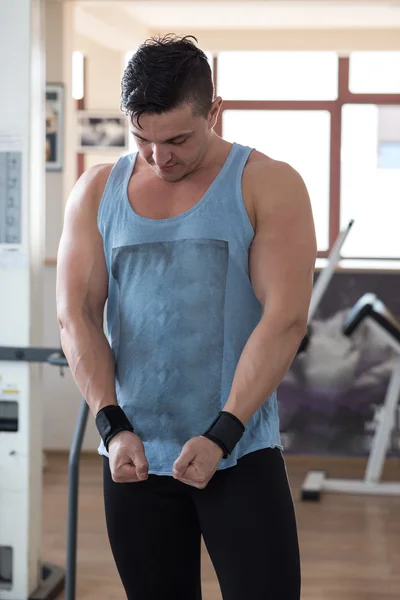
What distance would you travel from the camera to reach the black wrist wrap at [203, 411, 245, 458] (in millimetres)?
1174

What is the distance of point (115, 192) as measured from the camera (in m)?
1.28

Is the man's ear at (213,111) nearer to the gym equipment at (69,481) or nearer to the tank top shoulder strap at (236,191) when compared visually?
the tank top shoulder strap at (236,191)

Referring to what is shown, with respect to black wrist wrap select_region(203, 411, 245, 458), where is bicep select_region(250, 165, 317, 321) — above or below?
above

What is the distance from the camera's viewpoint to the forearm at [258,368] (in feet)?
3.93

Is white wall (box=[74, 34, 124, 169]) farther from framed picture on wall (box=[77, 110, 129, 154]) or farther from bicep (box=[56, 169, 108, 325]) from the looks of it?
bicep (box=[56, 169, 108, 325])

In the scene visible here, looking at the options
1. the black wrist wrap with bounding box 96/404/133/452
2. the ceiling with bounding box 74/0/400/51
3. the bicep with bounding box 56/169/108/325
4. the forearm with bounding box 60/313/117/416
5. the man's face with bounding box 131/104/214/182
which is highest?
the ceiling with bounding box 74/0/400/51

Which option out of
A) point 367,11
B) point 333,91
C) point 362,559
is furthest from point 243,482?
point 333,91

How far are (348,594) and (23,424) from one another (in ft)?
3.91

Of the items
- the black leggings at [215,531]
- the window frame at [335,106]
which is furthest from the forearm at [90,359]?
the window frame at [335,106]

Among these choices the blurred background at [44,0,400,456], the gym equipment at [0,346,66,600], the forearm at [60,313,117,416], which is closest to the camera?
the forearm at [60,313,117,416]

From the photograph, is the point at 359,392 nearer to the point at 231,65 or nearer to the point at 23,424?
the point at 23,424

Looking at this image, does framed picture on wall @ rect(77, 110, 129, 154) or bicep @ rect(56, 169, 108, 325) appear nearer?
bicep @ rect(56, 169, 108, 325)

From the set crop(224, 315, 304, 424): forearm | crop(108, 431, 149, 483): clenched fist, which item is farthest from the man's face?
crop(108, 431, 149, 483): clenched fist

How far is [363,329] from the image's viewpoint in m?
4.69
